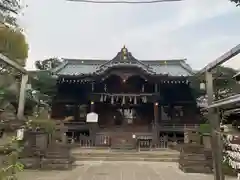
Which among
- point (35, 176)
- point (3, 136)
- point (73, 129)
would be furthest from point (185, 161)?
point (73, 129)

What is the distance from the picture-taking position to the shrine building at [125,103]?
18.3 meters

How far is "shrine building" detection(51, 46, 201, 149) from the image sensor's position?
60.1ft

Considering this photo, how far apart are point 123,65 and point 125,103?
9.74ft

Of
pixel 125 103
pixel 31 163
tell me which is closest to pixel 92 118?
pixel 125 103

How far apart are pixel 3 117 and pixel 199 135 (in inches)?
283

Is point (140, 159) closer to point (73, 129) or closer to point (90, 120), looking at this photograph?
point (90, 120)

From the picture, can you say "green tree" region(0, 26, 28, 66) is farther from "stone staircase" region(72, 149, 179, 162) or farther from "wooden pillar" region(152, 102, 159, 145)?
"wooden pillar" region(152, 102, 159, 145)

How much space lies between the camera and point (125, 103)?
19.7 meters

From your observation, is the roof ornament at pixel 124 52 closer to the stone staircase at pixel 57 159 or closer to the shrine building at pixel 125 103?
the shrine building at pixel 125 103

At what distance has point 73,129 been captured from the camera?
19125mm

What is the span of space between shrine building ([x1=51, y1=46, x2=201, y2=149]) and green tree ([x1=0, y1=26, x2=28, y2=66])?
32.3 feet

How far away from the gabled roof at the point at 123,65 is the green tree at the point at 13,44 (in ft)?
32.6

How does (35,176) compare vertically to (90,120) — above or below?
below

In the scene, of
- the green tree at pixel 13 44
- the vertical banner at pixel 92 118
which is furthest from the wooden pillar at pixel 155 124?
the green tree at pixel 13 44
